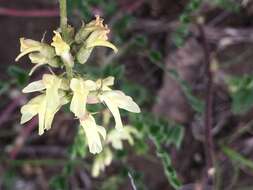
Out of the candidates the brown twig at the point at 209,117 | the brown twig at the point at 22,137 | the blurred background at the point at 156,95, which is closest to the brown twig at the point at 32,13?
the blurred background at the point at 156,95

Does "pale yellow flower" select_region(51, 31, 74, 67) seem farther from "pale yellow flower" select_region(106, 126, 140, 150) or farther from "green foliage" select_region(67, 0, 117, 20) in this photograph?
"pale yellow flower" select_region(106, 126, 140, 150)

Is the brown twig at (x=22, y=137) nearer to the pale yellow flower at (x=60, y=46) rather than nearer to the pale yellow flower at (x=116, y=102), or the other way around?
the pale yellow flower at (x=116, y=102)

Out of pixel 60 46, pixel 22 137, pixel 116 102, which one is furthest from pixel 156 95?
pixel 60 46

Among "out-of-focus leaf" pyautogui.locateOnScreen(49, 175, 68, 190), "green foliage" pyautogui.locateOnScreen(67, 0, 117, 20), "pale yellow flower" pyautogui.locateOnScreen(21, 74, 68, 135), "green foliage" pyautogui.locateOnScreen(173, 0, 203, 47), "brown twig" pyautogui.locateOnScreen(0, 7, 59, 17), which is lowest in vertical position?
"pale yellow flower" pyautogui.locateOnScreen(21, 74, 68, 135)

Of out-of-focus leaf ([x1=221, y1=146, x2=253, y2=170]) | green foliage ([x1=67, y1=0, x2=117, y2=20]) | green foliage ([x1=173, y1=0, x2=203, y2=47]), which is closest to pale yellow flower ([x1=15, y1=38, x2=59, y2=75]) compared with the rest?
green foliage ([x1=67, y1=0, x2=117, y2=20])

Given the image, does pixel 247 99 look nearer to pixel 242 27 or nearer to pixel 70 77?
pixel 242 27

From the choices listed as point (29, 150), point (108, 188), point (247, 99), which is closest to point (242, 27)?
point (247, 99)

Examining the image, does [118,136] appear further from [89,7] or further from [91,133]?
[91,133]

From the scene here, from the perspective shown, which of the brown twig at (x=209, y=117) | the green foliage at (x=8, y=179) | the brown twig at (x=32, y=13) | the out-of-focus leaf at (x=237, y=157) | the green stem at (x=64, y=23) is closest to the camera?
the green stem at (x=64, y=23)

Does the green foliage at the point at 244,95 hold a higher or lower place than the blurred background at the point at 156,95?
lower
